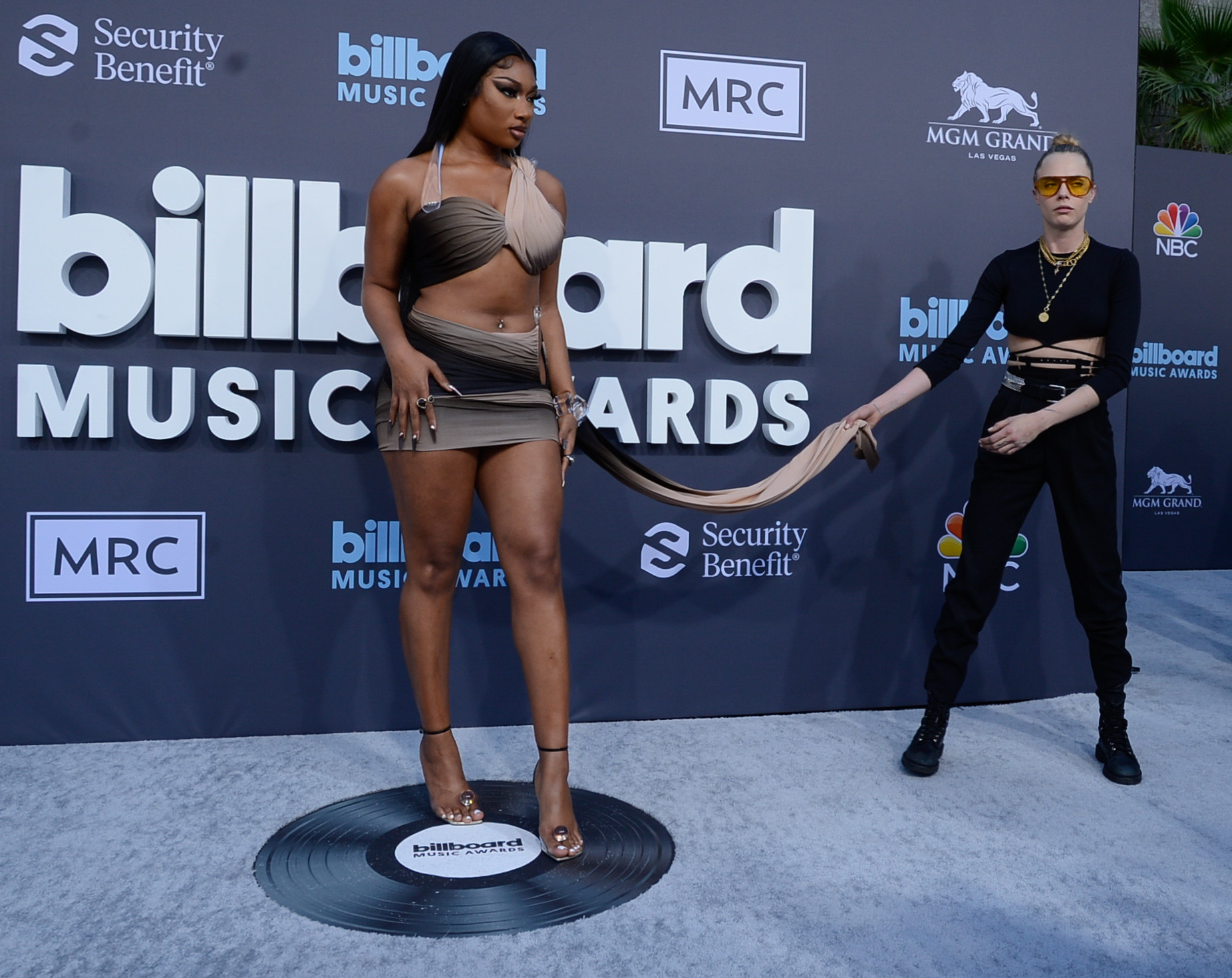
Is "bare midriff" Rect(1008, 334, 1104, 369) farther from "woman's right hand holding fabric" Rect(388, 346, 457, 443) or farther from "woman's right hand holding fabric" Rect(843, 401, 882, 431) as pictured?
"woman's right hand holding fabric" Rect(388, 346, 457, 443)

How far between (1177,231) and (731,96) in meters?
4.85

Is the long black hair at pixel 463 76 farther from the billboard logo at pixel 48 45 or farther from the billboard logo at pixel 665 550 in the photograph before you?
the billboard logo at pixel 665 550

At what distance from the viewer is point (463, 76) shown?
2160 mm

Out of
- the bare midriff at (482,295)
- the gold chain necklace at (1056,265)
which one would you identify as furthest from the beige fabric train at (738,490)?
the gold chain necklace at (1056,265)

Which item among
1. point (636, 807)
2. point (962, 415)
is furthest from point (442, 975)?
point (962, 415)

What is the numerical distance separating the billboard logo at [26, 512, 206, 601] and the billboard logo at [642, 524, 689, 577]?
4.23 ft

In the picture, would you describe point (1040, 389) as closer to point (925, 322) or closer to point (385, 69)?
point (925, 322)

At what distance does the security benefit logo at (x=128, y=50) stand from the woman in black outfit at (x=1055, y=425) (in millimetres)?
2047

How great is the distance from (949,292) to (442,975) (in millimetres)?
2582

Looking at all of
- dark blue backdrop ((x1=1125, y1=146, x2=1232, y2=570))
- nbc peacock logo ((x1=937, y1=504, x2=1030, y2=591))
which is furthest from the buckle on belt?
dark blue backdrop ((x1=1125, y1=146, x2=1232, y2=570))

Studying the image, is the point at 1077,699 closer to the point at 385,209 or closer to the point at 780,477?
the point at 780,477

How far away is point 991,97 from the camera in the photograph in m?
3.35

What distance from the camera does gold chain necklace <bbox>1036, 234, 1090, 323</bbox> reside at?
2.72 m

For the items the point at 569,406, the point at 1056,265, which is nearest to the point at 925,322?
the point at 1056,265
